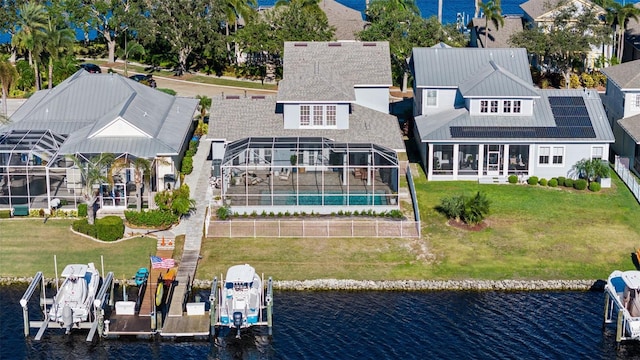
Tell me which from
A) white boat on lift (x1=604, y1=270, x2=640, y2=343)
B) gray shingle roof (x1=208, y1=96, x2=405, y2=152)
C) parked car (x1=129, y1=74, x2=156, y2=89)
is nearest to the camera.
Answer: white boat on lift (x1=604, y1=270, x2=640, y2=343)

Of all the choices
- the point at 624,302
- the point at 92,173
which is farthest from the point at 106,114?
the point at 624,302

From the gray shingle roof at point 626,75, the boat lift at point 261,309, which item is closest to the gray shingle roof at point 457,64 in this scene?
the gray shingle roof at point 626,75

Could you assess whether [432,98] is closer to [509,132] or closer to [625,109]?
[509,132]

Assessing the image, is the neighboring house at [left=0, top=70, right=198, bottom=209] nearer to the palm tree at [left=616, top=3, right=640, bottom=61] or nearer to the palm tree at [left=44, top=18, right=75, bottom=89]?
the palm tree at [left=44, top=18, right=75, bottom=89]

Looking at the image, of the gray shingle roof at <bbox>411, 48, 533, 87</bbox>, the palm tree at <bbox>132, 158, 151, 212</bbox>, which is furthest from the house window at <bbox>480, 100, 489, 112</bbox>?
the palm tree at <bbox>132, 158, 151, 212</bbox>

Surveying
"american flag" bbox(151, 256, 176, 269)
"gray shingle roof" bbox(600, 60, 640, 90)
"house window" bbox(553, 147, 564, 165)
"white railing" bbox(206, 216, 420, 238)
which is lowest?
"american flag" bbox(151, 256, 176, 269)

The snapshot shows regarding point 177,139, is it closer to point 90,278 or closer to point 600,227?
point 90,278
